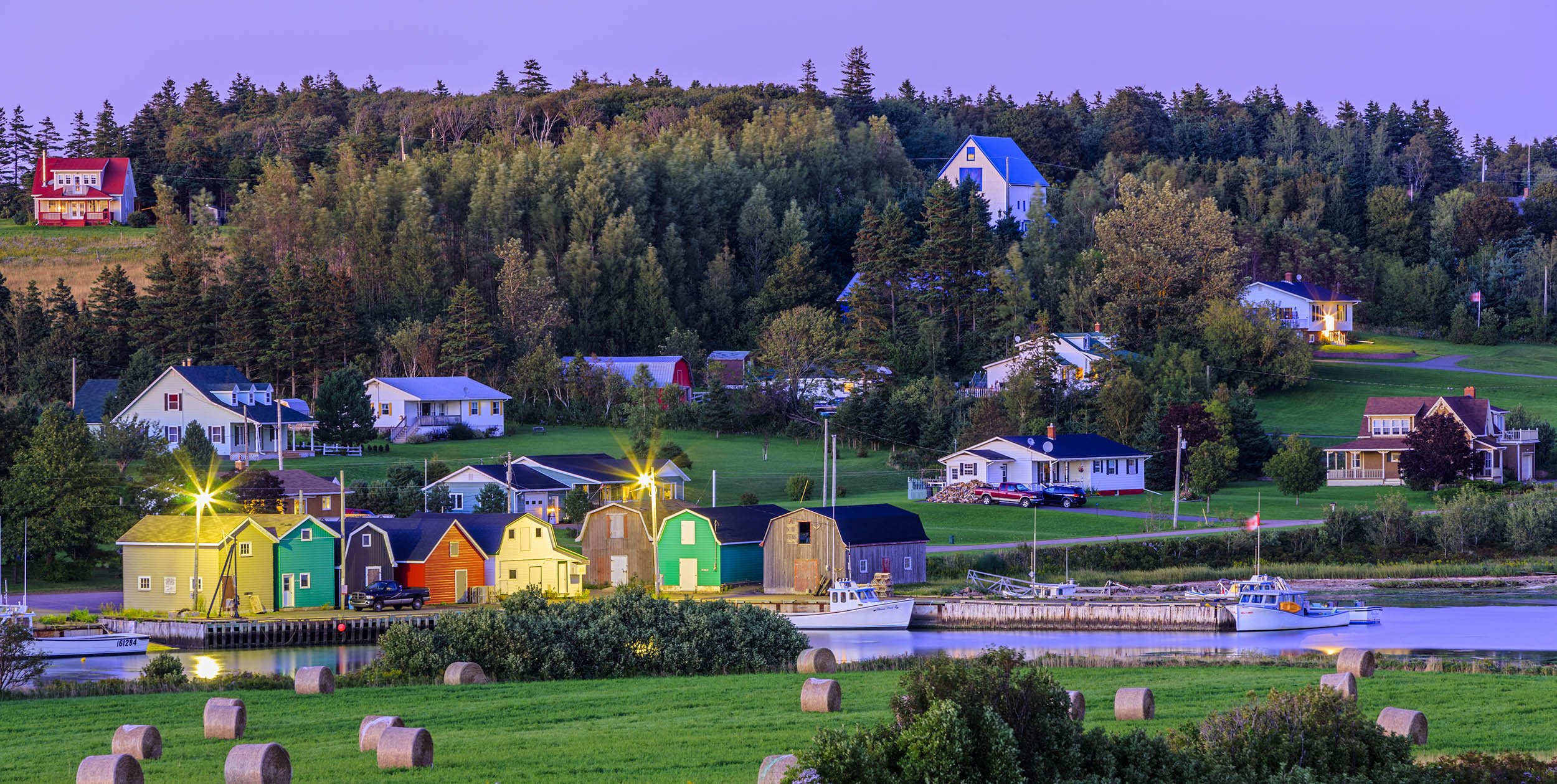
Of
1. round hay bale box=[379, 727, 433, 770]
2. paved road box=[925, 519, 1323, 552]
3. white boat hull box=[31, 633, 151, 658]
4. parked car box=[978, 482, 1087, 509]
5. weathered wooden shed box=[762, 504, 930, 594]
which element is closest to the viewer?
round hay bale box=[379, 727, 433, 770]

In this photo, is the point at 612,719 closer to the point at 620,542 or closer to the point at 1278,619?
the point at 1278,619

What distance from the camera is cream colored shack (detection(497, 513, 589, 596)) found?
5125 cm

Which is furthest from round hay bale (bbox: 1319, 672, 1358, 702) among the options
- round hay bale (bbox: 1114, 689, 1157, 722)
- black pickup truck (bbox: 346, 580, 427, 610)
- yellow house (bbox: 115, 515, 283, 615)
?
yellow house (bbox: 115, 515, 283, 615)

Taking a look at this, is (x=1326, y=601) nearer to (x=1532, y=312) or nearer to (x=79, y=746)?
(x=79, y=746)

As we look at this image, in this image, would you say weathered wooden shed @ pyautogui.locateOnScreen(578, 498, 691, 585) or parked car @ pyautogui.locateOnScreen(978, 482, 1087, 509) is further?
parked car @ pyautogui.locateOnScreen(978, 482, 1087, 509)

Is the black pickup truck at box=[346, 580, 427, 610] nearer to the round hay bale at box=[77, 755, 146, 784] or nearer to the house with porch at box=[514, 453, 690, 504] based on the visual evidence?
the house with porch at box=[514, 453, 690, 504]

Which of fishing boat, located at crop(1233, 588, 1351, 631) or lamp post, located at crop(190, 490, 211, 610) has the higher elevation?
lamp post, located at crop(190, 490, 211, 610)

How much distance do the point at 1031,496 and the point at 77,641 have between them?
116 ft

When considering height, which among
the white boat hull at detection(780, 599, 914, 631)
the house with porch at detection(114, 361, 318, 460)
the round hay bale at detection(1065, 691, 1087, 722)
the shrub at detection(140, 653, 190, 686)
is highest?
the house with porch at detection(114, 361, 318, 460)

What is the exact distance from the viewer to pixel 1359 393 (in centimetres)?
8350

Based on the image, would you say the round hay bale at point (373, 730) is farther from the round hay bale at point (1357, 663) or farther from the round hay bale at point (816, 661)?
the round hay bale at point (1357, 663)

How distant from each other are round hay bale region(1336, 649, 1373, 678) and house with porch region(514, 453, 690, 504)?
3713 centimetres

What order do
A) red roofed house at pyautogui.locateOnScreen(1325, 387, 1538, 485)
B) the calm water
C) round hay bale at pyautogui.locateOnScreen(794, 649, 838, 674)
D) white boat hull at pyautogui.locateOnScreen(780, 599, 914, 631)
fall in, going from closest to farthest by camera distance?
round hay bale at pyautogui.locateOnScreen(794, 649, 838, 674)
the calm water
white boat hull at pyautogui.locateOnScreen(780, 599, 914, 631)
red roofed house at pyautogui.locateOnScreen(1325, 387, 1538, 485)

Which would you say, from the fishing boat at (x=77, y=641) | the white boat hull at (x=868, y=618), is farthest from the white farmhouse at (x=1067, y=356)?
the fishing boat at (x=77, y=641)
